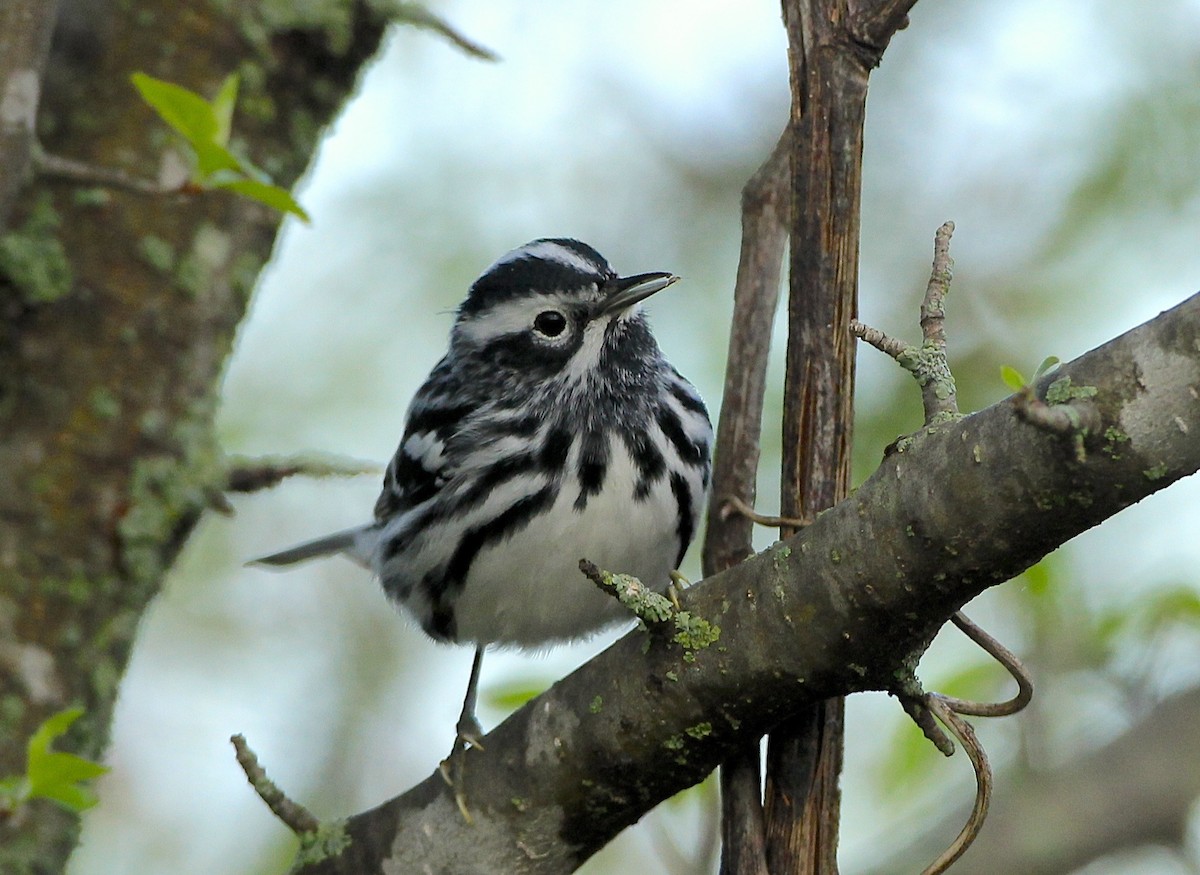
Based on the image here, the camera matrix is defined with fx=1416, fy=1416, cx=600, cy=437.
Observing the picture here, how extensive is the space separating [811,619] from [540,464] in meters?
1.64

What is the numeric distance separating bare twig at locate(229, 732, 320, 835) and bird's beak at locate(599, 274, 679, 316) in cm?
171

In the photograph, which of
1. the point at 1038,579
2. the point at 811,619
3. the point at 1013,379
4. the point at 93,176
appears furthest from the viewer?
the point at 1038,579

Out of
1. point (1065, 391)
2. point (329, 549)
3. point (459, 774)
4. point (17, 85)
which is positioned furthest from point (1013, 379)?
point (329, 549)

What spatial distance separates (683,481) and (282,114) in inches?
54.1

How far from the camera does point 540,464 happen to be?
3486mm

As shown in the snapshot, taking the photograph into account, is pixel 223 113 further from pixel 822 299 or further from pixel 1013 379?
pixel 1013 379

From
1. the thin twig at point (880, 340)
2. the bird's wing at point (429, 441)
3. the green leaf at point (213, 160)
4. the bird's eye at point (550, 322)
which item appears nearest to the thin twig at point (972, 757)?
the thin twig at point (880, 340)

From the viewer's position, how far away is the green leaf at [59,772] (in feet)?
6.98

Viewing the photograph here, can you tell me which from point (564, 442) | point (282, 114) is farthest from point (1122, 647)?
point (282, 114)

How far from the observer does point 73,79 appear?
3396mm

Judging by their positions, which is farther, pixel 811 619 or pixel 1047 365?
pixel 811 619

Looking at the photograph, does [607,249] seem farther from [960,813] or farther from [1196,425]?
[1196,425]

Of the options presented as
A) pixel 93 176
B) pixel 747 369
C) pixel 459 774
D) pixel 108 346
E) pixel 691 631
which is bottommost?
pixel 691 631

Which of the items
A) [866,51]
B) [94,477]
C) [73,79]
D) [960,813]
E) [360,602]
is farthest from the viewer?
[360,602]
